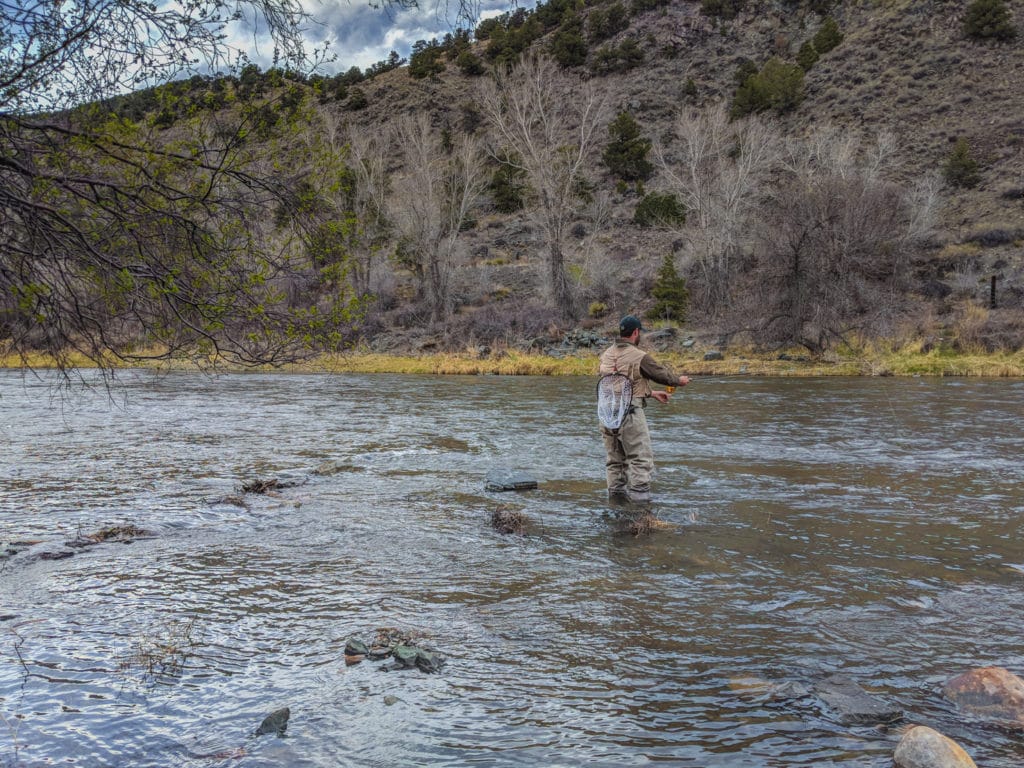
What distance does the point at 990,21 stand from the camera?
54.6 metres

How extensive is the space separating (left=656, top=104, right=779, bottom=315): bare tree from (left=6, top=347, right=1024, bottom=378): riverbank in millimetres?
7506

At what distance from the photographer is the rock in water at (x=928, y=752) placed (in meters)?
3.37

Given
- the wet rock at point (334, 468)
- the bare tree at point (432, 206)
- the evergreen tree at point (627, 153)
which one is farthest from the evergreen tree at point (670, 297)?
the wet rock at point (334, 468)

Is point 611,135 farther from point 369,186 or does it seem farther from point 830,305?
point 830,305

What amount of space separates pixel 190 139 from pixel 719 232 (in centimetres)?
3646

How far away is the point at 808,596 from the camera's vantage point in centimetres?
584

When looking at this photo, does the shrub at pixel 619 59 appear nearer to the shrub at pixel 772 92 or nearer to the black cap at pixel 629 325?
the shrub at pixel 772 92

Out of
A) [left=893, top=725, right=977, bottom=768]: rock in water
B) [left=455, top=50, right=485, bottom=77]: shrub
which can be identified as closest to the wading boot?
[left=893, top=725, right=977, bottom=768]: rock in water

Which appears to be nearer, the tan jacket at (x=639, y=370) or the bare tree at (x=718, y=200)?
the tan jacket at (x=639, y=370)

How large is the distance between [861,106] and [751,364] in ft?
116

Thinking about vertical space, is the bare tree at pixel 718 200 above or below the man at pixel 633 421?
above

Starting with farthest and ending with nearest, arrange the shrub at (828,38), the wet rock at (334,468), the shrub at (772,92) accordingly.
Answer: the shrub at (828,38), the shrub at (772,92), the wet rock at (334,468)

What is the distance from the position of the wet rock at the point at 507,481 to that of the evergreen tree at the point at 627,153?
51119 mm

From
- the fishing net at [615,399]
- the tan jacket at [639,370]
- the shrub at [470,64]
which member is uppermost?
the shrub at [470,64]
